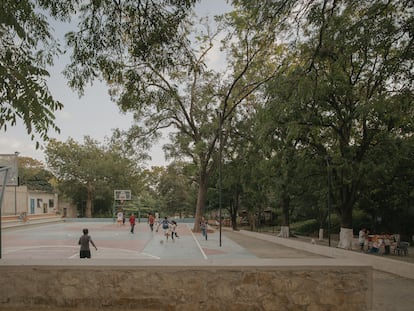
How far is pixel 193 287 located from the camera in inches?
200

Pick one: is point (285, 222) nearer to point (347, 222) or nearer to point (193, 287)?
point (347, 222)

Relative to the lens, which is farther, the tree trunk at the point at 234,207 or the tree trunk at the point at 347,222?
the tree trunk at the point at 234,207

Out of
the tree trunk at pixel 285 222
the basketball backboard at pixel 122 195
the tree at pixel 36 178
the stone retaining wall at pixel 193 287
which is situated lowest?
the tree trunk at pixel 285 222

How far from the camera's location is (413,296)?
8.77m

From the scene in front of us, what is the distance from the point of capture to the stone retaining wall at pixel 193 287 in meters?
5.04

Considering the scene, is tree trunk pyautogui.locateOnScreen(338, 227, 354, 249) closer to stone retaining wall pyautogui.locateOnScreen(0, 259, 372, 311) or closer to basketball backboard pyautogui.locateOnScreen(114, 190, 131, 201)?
stone retaining wall pyautogui.locateOnScreen(0, 259, 372, 311)

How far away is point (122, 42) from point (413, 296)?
8.64m

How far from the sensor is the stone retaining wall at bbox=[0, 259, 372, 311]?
16.5ft

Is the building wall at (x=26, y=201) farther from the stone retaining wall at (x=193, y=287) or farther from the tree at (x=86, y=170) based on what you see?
the stone retaining wall at (x=193, y=287)

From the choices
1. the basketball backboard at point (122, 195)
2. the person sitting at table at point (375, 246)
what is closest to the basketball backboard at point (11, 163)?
the person sitting at table at point (375, 246)

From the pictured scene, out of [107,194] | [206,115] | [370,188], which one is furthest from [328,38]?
[107,194]

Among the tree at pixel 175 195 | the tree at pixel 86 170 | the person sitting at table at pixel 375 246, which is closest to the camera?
the person sitting at table at pixel 375 246

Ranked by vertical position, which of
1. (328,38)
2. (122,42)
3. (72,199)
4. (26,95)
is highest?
(328,38)

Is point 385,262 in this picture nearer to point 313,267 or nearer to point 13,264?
point 313,267
